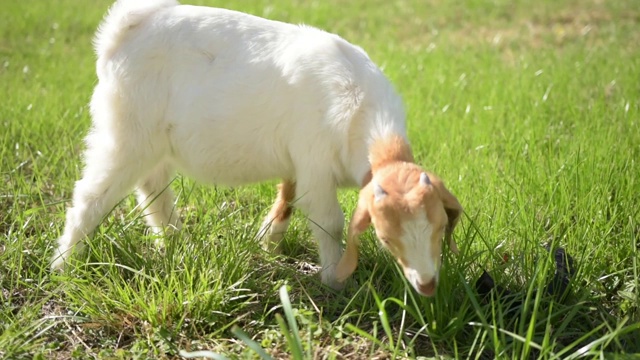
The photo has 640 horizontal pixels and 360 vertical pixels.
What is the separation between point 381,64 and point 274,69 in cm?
396

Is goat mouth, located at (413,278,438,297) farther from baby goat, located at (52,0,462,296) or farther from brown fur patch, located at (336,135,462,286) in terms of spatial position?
baby goat, located at (52,0,462,296)

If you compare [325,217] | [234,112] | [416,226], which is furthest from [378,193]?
[234,112]

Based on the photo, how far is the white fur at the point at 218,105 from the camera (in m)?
3.62

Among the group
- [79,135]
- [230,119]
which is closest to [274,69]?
[230,119]

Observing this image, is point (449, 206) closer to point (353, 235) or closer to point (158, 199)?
point (353, 235)

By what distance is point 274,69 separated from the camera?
3762 mm

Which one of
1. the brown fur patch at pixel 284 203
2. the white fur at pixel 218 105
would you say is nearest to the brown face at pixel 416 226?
the white fur at pixel 218 105

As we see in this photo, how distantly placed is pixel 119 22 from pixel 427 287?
214cm

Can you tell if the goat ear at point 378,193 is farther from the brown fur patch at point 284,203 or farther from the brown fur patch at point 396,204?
the brown fur patch at point 284,203

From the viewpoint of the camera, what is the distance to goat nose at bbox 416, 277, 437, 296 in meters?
2.91

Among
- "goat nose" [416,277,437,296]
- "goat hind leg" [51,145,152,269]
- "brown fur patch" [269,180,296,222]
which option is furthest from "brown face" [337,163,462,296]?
"goat hind leg" [51,145,152,269]

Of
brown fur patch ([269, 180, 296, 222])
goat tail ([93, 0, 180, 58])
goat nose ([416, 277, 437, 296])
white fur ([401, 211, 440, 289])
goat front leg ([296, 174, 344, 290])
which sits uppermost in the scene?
goat tail ([93, 0, 180, 58])

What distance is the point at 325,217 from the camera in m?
3.64

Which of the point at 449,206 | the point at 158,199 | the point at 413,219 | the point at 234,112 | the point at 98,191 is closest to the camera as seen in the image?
the point at 413,219
